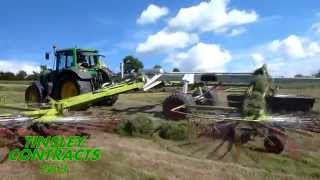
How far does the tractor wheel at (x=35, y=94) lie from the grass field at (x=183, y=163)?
792cm

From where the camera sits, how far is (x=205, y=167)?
6414mm

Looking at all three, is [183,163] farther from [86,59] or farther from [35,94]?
[35,94]

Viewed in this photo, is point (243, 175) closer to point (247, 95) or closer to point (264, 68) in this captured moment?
point (247, 95)

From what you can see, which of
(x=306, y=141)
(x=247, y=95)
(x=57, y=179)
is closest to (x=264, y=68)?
(x=247, y=95)

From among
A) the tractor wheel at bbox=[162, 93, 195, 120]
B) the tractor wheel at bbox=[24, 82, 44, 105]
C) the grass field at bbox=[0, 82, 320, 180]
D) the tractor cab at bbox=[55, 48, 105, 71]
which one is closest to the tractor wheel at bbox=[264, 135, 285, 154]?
the grass field at bbox=[0, 82, 320, 180]

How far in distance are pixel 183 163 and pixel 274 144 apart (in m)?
1.73

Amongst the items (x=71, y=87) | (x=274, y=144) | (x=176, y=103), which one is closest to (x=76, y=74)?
(x=71, y=87)

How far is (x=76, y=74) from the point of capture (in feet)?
46.1

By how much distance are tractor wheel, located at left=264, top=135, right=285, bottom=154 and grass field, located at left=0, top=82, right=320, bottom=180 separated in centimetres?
13

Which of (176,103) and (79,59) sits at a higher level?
(79,59)

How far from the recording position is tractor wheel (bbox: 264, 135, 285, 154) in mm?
7391

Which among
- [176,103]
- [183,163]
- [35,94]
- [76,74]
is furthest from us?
[35,94]

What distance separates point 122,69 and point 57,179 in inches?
327

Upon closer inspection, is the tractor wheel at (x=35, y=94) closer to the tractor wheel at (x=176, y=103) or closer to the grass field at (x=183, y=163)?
A: the tractor wheel at (x=176, y=103)
